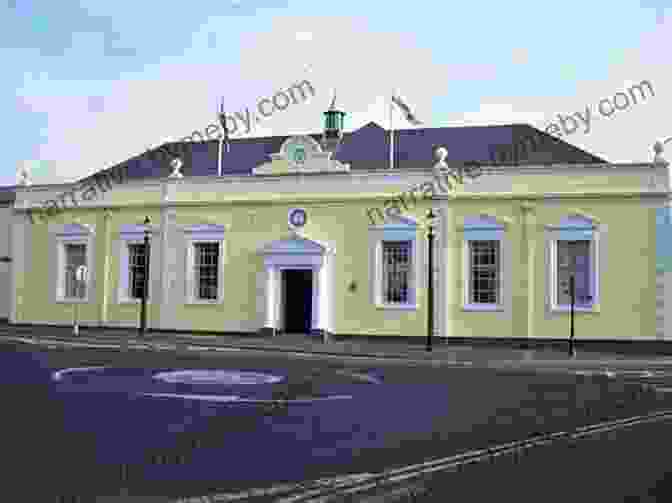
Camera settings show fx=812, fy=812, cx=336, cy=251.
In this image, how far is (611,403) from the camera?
14.5 metres

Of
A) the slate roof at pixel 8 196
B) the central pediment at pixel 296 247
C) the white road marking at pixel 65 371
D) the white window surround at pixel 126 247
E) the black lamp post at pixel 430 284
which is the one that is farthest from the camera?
the slate roof at pixel 8 196

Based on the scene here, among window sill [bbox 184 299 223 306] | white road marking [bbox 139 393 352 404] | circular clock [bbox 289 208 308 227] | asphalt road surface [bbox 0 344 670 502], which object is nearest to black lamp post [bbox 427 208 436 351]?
circular clock [bbox 289 208 308 227]

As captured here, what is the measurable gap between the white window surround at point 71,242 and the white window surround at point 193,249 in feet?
15.5

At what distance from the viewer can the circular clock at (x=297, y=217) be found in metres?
31.2

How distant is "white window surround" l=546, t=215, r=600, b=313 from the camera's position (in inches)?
1090

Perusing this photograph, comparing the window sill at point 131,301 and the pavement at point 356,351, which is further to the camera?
the window sill at point 131,301

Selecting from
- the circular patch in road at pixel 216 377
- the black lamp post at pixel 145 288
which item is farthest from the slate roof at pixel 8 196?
the circular patch in road at pixel 216 377

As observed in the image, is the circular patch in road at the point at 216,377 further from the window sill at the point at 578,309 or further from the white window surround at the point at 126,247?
the white window surround at the point at 126,247

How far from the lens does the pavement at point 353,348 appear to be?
76.3ft

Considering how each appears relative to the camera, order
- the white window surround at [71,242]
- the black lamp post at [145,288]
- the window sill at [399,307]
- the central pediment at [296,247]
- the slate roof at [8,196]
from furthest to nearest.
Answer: the slate roof at [8,196]
the white window surround at [71,242]
the black lamp post at [145,288]
the central pediment at [296,247]
the window sill at [399,307]

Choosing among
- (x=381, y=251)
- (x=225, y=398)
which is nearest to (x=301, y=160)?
(x=381, y=251)

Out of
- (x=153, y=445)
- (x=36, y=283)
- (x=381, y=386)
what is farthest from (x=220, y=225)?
(x=153, y=445)

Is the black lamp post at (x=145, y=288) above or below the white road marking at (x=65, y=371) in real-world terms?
above

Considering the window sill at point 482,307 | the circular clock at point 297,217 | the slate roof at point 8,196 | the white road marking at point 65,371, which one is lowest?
the white road marking at point 65,371
